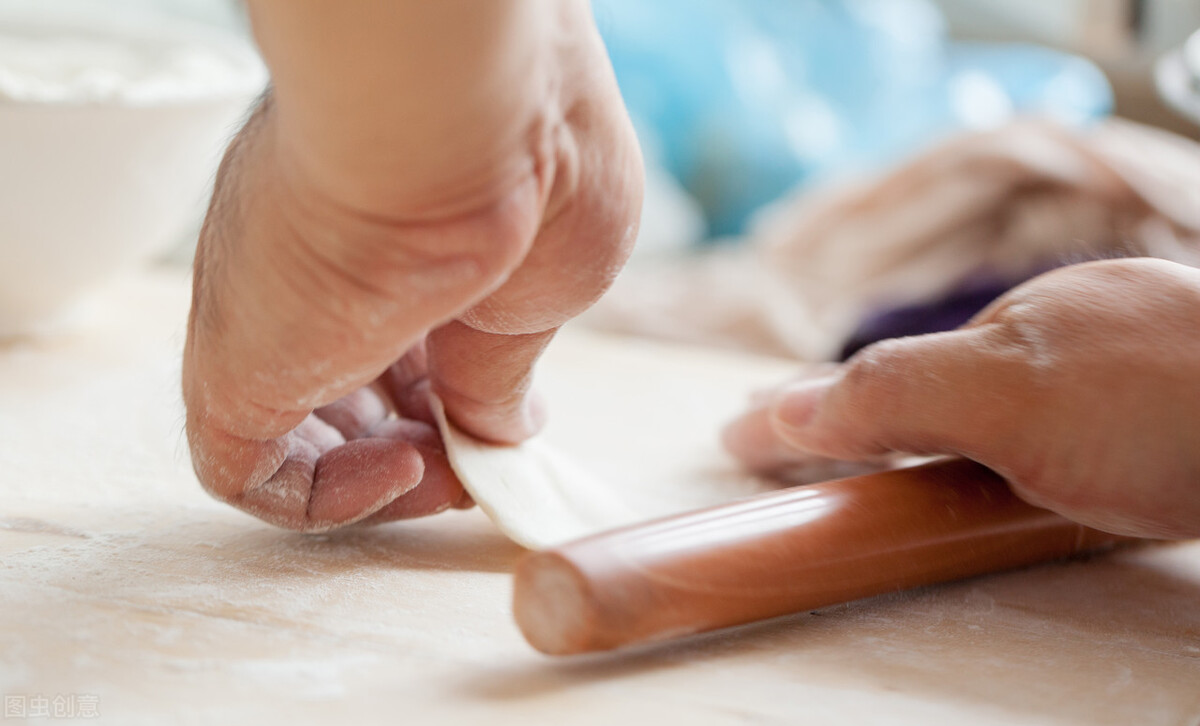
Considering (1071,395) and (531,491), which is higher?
(1071,395)

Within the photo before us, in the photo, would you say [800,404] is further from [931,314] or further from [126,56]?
[126,56]

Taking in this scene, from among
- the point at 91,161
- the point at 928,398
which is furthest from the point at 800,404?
the point at 91,161

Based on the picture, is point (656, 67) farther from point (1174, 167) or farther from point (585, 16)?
point (585, 16)

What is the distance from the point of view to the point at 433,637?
55 cm

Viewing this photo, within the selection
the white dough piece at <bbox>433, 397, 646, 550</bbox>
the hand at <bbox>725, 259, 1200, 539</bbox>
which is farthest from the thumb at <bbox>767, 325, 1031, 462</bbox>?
the white dough piece at <bbox>433, 397, 646, 550</bbox>

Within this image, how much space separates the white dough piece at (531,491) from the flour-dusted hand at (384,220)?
0.15ft

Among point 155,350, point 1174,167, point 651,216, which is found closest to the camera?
point 155,350

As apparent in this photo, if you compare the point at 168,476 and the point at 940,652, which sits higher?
the point at 940,652

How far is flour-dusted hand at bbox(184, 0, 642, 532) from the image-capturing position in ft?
1.51

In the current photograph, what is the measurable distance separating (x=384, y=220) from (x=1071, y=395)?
36 centimetres

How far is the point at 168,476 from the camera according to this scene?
777 mm

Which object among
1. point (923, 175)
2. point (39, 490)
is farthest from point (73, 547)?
point (923, 175)

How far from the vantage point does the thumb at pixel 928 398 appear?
0.60 meters

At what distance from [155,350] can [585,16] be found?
2.35 feet
